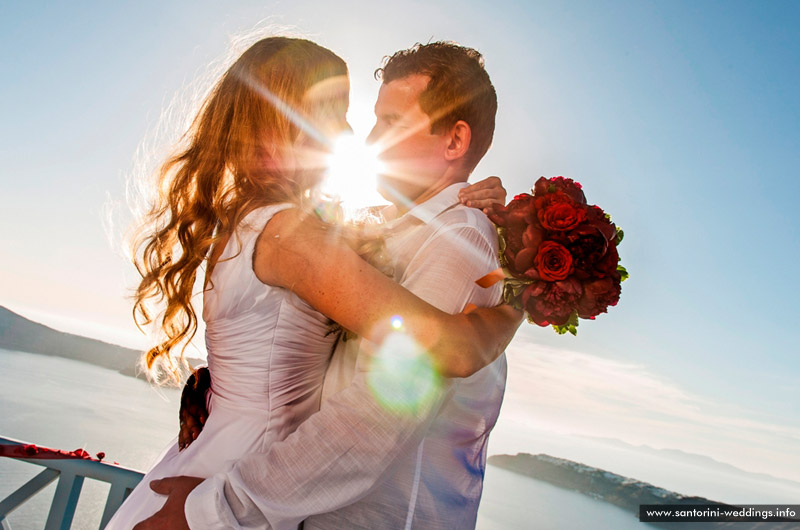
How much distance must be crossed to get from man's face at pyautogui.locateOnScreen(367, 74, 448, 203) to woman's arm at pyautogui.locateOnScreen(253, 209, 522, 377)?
1.06m

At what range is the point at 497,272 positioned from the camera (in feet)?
6.04

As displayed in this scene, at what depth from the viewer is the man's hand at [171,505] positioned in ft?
5.01

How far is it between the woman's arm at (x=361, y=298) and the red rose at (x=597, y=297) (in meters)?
0.30

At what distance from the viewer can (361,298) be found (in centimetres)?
160

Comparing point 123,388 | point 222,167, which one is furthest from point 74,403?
point 222,167

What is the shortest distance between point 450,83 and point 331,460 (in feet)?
6.48

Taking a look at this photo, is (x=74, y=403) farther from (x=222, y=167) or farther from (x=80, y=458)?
(x=222, y=167)

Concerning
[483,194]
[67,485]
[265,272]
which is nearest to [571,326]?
[483,194]

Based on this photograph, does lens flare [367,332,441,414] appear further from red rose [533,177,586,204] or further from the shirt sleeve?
red rose [533,177,586,204]

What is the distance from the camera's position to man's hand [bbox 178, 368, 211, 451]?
217 centimetres

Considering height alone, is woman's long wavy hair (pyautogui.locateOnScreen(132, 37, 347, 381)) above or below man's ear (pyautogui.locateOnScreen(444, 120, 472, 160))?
below

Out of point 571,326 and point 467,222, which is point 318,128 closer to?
point 467,222

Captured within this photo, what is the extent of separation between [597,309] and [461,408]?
0.64 m

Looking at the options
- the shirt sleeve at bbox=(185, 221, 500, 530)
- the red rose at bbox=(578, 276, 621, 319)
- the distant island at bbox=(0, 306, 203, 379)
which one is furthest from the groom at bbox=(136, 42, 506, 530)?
the distant island at bbox=(0, 306, 203, 379)
